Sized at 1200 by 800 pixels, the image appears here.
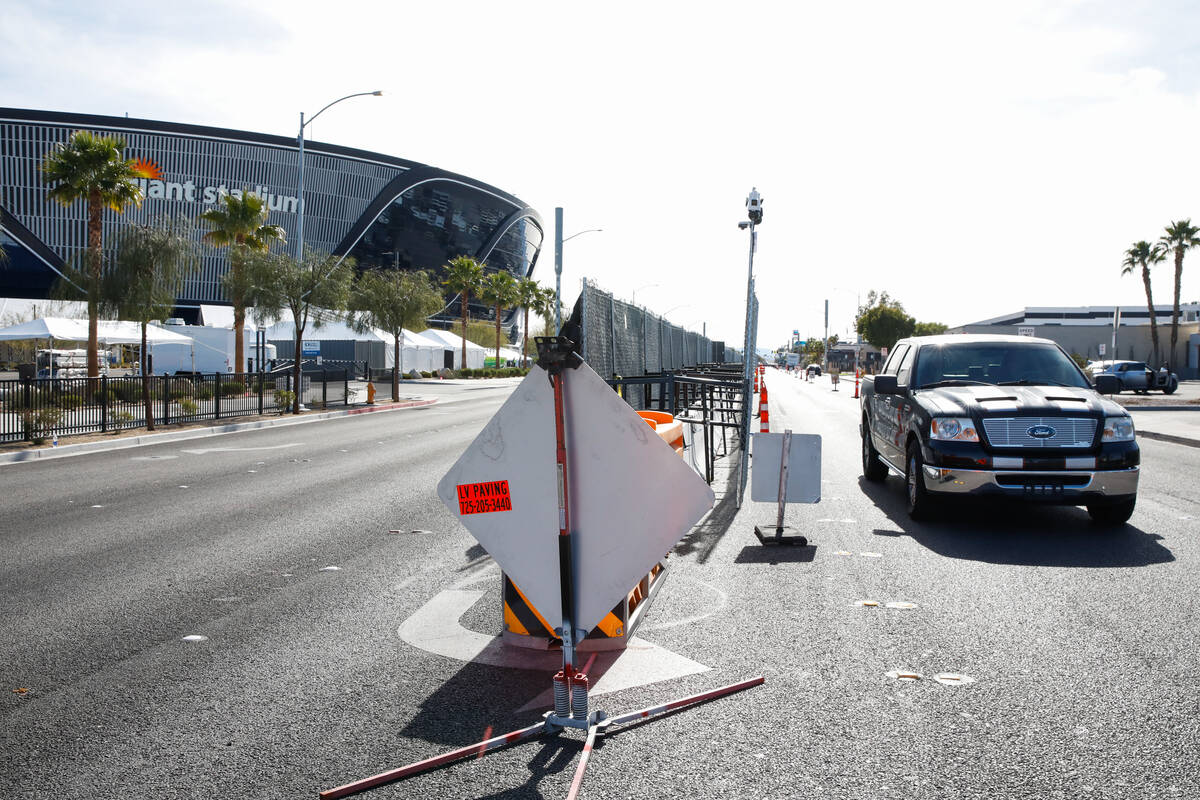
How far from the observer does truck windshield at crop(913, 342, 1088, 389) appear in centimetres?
948

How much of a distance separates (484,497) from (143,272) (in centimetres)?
2069

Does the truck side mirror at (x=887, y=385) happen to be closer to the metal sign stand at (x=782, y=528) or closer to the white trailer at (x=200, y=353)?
the metal sign stand at (x=782, y=528)

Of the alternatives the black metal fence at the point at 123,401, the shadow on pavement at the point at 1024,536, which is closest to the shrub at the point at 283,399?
the black metal fence at the point at 123,401

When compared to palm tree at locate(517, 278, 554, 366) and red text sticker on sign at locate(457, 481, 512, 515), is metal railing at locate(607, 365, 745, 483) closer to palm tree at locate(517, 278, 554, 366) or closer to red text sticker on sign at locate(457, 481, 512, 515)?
red text sticker on sign at locate(457, 481, 512, 515)

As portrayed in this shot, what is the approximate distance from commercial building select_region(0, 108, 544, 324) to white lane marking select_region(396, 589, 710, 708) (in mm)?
65887

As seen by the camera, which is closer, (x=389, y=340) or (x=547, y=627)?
(x=547, y=627)

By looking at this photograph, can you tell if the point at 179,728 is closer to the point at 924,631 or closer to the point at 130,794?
the point at 130,794

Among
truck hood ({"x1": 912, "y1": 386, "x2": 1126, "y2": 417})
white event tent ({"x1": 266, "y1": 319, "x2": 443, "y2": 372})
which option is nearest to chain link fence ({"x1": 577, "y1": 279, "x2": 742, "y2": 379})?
truck hood ({"x1": 912, "y1": 386, "x2": 1126, "y2": 417})

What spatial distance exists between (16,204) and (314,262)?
67.9 metres

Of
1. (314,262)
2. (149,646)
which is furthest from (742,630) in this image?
(314,262)

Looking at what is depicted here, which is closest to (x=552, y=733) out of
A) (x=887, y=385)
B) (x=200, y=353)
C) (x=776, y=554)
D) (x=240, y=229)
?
(x=776, y=554)

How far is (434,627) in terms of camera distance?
17.9 feet

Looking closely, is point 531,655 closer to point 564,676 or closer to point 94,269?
point 564,676

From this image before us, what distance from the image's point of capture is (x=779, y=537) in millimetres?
7723
